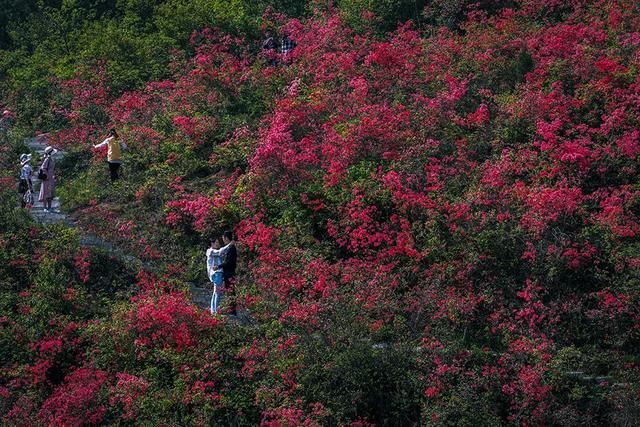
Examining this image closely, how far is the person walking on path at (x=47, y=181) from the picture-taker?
68.8 feet

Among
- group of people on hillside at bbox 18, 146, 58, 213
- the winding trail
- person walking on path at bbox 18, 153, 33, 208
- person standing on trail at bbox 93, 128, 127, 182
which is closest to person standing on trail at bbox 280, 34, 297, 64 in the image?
person standing on trail at bbox 93, 128, 127, 182

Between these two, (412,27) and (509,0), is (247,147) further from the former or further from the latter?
(509,0)

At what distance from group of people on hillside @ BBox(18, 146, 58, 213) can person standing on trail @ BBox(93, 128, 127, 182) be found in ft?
4.10

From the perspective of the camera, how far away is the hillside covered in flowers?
14.4 metres

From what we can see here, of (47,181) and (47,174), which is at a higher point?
(47,174)

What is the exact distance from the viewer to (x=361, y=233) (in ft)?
56.6

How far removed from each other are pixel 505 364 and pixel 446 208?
3.77m

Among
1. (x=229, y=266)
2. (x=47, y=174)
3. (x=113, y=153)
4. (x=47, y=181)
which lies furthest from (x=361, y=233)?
(x=47, y=181)

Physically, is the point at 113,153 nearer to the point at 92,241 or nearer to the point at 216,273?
the point at 92,241

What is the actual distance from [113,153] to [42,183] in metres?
1.68

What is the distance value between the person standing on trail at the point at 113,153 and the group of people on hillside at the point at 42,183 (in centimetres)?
125

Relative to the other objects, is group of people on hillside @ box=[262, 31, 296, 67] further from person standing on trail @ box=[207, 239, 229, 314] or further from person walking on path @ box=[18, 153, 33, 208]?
person standing on trail @ box=[207, 239, 229, 314]

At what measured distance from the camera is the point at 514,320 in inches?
607

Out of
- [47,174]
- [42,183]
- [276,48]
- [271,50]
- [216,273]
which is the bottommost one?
[42,183]
